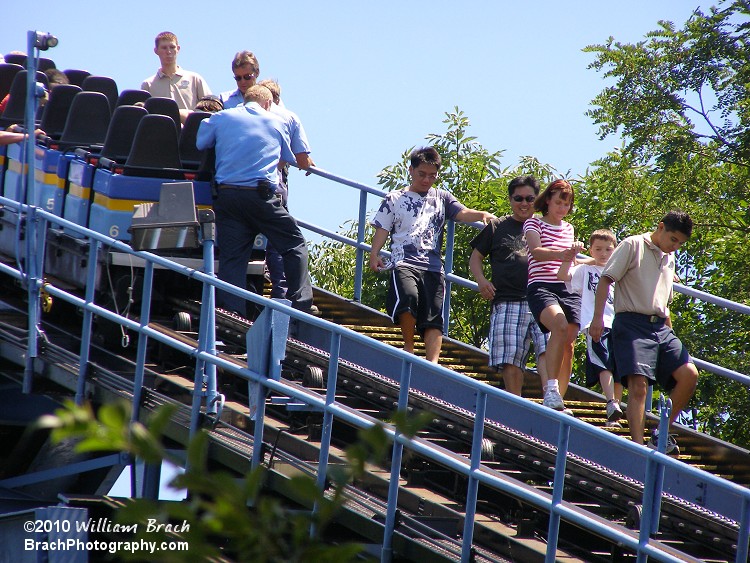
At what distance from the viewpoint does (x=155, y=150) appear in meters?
8.65

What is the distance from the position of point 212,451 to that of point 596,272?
2.80m

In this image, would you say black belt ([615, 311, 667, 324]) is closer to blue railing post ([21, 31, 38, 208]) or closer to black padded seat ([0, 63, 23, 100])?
blue railing post ([21, 31, 38, 208])

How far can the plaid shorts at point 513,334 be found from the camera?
7945 millimetres

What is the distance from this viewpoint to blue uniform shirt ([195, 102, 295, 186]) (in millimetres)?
8297

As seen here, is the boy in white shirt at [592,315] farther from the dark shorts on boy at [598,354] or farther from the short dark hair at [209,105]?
the short dark hair at [209,105]

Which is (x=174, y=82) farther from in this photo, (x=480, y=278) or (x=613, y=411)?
(x=613, y=411)

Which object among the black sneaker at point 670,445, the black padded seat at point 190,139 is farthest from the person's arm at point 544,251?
the black padded seat at point 190,139

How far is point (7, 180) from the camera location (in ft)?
31.6

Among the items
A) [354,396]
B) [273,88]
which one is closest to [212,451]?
[354,396]

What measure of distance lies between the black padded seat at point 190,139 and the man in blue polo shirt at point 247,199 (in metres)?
0.78

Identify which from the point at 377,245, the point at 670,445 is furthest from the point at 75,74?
the point at 670,445

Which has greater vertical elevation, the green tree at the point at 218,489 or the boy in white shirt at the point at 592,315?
the green tree at the point at 218,489

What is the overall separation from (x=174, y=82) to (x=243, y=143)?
2625 mm

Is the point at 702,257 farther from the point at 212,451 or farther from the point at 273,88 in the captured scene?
the point at 212,451
